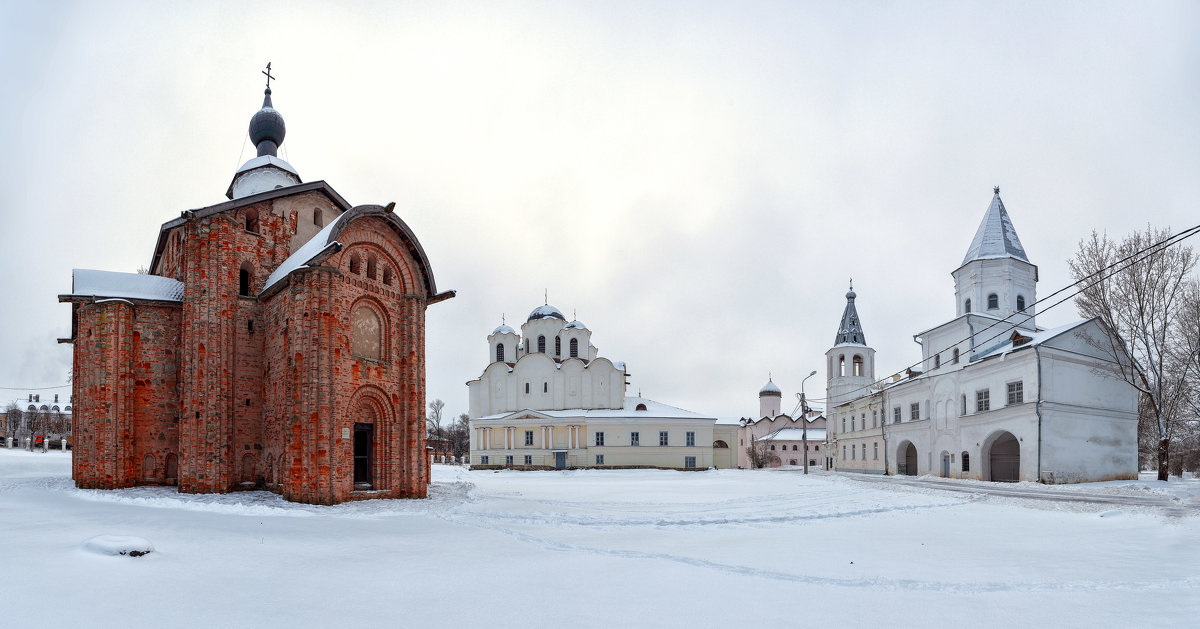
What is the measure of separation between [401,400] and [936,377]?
102 feet

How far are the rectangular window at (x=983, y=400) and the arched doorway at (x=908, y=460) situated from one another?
10117mm

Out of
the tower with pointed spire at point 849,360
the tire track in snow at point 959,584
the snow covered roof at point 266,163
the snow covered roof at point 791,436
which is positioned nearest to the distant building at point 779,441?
the snow covered roof at point 791,436

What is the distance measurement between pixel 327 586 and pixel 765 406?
83304 mm

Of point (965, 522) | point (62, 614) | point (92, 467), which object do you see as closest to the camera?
point (62, 614)

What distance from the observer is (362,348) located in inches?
782

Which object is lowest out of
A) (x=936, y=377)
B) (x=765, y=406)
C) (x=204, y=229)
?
(x=765, y=406)

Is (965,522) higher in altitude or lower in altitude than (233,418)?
lower

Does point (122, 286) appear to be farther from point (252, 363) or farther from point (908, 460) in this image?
point (908, 460)

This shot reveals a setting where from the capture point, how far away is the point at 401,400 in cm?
2089

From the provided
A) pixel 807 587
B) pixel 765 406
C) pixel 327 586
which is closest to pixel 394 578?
pixel 327 586

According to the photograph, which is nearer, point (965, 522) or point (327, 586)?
point (327, 586)

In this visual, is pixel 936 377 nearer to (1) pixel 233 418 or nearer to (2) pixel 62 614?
(1) pixel 233 418

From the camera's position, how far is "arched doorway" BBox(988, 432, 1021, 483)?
117 ft

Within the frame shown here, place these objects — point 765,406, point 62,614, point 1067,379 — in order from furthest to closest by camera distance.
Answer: point 765,406 < point 1067,379 < point 62,614
